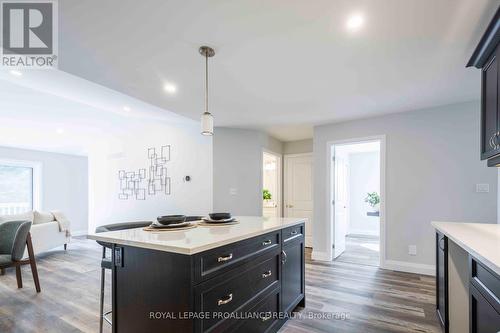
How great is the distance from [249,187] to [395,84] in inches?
117

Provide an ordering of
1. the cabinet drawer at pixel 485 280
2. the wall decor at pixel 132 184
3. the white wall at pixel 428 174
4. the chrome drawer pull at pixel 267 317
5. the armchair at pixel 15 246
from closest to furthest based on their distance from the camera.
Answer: the cabinet drawer at pixel 485 280
the chrome drawer pull at pixel 267 317
the armchair at pixel 15 246
the white wall at pixel 428 174
the wall decor at pixel 132 184

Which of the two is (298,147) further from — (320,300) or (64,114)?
(64,114)

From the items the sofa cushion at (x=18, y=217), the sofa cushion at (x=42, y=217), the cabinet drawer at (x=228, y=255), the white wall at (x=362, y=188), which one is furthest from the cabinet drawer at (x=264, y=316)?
the white wall at (x=362, y=188)

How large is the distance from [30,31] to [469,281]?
11.4ft

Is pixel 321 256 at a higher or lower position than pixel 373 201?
lower

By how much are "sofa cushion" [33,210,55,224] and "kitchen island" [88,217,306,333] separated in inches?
172

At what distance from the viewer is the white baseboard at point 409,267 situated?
3699mm

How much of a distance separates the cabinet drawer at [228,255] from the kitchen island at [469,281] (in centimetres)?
129

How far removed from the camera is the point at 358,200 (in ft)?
24.6

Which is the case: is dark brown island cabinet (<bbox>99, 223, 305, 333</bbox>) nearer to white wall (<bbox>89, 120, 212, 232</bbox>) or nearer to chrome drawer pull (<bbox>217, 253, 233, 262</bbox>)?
chrome drawer pull (<bbox>217, 253, 233, 262</bbox>)

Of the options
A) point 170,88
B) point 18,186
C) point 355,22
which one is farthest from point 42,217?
point 355,22

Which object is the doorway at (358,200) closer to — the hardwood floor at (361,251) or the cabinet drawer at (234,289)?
the hardwood floor at (361,251)

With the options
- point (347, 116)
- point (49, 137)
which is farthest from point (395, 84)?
point (49, 137)

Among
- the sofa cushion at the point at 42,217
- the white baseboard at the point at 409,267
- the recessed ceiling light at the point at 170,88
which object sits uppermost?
the recessed ceiling light at the point at 170,88
